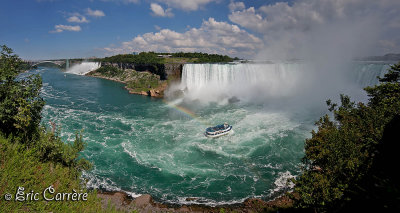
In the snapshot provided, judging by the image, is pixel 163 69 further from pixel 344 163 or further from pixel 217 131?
pixel 344 163

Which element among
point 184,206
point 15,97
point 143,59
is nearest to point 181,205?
point 184,206

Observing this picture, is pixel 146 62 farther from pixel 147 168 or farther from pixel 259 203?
pixel 259 203

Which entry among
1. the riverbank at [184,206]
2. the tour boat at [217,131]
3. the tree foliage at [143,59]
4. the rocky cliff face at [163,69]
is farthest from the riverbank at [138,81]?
the riverbank at [184,206]

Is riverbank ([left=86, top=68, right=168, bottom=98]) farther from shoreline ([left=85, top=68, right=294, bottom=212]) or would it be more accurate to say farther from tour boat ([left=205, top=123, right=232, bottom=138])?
shoreline ([left=85, top=68, right=294, bottom=212])

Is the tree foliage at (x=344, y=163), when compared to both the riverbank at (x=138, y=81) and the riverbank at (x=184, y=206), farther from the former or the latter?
the riverbank at (x=138, y=81)

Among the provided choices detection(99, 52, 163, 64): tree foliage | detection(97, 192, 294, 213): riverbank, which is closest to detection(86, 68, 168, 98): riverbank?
detection(99, 52, 163, 64): tree foliage

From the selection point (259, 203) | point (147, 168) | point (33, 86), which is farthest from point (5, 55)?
point (259, 203)
